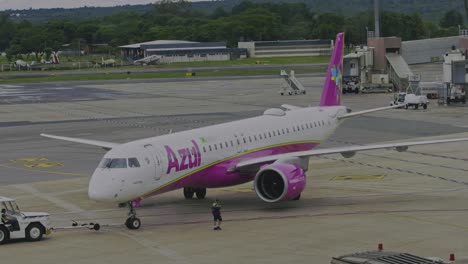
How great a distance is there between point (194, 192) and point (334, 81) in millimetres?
13457

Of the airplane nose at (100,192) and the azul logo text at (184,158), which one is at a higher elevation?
the azul logo text at (184,158)

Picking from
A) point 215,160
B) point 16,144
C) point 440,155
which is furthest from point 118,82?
point 215,160

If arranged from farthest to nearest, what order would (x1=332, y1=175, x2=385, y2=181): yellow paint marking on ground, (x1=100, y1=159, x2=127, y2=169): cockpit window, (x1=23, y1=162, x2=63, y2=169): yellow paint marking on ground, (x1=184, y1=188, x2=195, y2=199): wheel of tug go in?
(x1=23, y1=162, x2=63, y2=169): yellow paint marking on ground < (x1=332, y1=175, x2=385, y2=181): yellow paint marking on ground < (x1=184, y1=188, x2=195, y2=199): wheel of tug < (x1=100, y1=159, x2=127, y2=169): cockpit window

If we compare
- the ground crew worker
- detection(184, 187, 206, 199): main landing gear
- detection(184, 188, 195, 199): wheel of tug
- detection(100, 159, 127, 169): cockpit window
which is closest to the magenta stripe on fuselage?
detection(100, 159, 127, 169): cockpit window

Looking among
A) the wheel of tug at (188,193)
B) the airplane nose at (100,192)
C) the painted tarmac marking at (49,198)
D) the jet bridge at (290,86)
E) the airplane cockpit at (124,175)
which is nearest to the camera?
the airplane nose at (100,192)

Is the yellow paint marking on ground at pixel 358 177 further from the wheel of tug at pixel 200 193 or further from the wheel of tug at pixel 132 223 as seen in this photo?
the wheel of tug at pixel 132 223

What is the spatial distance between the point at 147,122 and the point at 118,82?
259ft

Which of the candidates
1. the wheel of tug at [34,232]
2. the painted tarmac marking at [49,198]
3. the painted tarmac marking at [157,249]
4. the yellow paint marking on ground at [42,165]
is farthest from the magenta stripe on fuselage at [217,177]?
the yellow paint marking on ground at [42,165]

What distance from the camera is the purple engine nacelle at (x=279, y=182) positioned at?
45094 mm

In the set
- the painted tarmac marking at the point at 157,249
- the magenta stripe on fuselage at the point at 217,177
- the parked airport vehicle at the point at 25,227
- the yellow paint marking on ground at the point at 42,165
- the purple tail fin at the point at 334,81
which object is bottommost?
the yellow paint marking on ground at the point at 42,165

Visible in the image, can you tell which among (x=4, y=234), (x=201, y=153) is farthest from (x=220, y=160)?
(x=4, y=234)

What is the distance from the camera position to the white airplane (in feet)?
137

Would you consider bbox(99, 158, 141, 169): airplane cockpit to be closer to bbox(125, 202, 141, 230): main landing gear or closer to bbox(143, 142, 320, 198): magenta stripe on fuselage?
bbox(125, 202, 141, 230): main landing gear

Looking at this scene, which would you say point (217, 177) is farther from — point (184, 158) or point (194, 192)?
point (194, 192)
